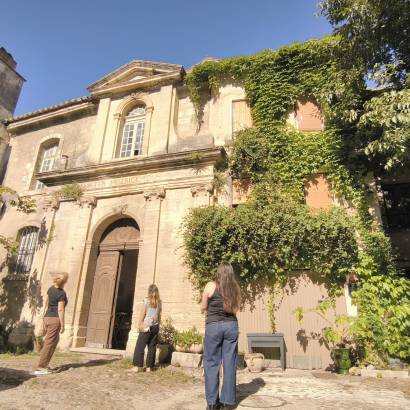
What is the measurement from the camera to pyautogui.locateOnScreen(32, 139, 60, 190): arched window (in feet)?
47.9

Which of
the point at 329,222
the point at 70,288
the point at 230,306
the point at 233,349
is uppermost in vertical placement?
the point at 329,222

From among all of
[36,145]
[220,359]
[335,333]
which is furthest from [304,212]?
[36,145]

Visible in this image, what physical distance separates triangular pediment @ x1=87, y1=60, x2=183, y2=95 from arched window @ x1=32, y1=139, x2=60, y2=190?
306cm

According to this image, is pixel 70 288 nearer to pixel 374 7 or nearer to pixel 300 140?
pixel 300 140

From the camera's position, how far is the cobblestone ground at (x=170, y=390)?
464 centimetres

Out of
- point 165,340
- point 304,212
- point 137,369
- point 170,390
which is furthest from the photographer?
point 304,212

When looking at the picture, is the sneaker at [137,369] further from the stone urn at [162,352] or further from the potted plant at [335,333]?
the potted plant at [335,333]

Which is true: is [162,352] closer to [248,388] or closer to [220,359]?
[248,388]

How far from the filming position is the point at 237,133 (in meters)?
11.4

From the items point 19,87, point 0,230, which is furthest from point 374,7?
point 19,87

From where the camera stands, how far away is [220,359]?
4.28 m

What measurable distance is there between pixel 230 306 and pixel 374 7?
801cm

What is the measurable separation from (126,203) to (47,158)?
5.77 metres

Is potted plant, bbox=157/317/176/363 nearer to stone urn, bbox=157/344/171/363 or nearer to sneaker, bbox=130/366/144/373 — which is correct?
stone urn, bbox=157/344/171/363
